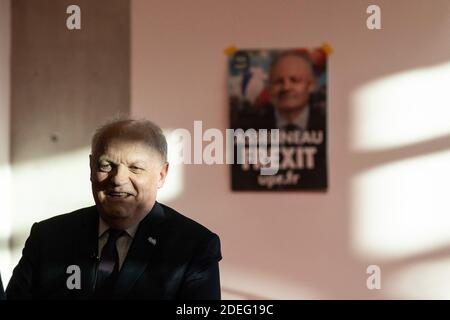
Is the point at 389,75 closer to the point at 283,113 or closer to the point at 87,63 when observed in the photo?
the point at 283,113

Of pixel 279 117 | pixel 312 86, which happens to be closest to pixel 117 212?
pixel 279 117

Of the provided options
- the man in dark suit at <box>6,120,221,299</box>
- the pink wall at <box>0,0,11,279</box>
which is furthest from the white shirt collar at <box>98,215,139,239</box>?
the pink wall at <box>0,0,11,279</box>

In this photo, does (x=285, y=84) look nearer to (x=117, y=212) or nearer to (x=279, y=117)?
(x=279, y=117)

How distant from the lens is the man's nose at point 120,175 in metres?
1.72

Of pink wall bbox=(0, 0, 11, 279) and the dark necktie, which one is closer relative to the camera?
the dark necktie

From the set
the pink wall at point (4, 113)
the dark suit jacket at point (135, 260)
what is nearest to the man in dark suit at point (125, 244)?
the dark suit jacket at point (135, 260)

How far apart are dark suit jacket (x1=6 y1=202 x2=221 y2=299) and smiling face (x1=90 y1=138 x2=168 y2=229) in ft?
0.13

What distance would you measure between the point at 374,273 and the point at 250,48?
1.02 m

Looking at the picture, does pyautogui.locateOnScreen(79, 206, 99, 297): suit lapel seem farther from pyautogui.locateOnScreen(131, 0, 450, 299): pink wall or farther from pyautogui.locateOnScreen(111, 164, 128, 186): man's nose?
pyautogui.locateOnScreen(131, 0, 450, 299): pink wall

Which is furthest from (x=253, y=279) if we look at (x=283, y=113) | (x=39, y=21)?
(x=39, y=21)

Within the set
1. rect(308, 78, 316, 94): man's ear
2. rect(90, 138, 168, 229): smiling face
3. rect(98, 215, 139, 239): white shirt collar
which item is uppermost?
rect(308, 78, 316, 94): man's ear

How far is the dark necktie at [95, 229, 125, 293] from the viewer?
1686 millimetres

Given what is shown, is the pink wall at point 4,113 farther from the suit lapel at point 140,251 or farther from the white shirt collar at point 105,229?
the suit lapel at point 140,251

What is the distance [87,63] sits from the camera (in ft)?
8.48
